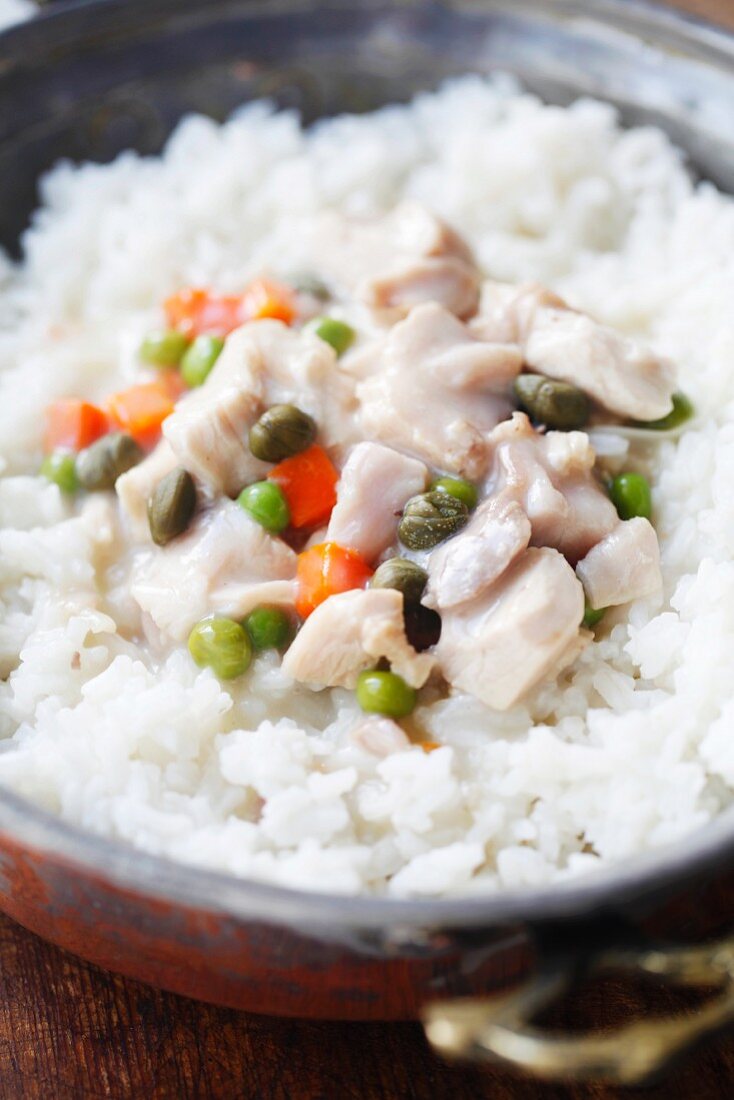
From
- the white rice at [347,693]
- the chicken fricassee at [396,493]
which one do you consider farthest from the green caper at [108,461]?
the white rice at [347,693]

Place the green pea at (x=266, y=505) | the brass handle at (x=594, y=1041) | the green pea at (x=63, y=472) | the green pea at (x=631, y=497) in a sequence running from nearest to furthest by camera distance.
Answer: the brass handle at (x=594, y=1041)
the green pea at (x=266, y=505)
the green pea at (x=631, y=497)
the green pea at (x=63, y=472)

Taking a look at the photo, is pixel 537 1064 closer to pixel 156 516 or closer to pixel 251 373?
pixel 156 516

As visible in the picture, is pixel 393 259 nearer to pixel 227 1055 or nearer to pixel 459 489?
pixel 459 489

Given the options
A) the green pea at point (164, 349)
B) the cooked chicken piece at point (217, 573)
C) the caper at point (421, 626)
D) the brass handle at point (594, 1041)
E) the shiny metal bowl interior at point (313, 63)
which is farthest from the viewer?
the shiny metal bowl interior at point (313, 63)

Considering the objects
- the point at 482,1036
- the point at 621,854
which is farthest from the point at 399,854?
the point at 482,1036

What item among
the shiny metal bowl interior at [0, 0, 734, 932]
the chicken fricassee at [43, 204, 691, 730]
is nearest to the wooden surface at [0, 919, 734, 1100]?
the chicken fricassee at [43, 204, 691, 730]

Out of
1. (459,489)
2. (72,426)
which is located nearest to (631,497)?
(459,489)

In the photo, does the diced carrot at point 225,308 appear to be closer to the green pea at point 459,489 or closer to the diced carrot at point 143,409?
the diced carrot at point 143,409

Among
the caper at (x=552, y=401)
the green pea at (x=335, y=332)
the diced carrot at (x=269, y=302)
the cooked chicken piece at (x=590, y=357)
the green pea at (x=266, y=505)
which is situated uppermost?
the cooked chicken piece at (x=590, y=357)
